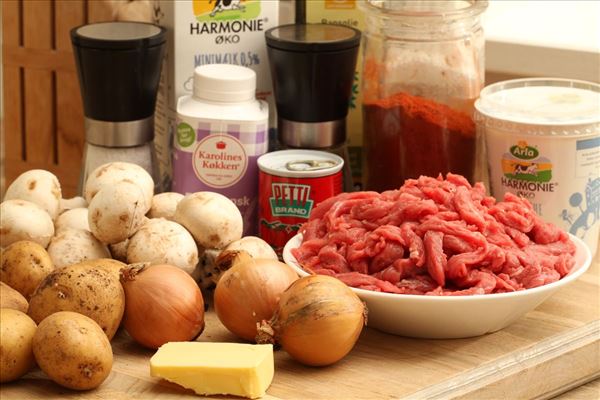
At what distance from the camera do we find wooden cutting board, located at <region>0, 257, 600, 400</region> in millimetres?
1133

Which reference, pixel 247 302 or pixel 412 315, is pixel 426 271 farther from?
pixel 247 302

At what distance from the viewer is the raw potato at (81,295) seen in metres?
1.16

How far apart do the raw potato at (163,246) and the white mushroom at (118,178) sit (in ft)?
0.23

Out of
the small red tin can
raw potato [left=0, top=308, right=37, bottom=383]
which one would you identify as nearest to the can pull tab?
the small red tin can

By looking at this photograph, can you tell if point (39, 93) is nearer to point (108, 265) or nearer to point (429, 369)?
point (108, 265)

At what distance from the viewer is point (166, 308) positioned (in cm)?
120

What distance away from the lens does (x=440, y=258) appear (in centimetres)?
123

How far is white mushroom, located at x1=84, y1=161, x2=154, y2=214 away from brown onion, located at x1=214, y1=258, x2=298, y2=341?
217mm

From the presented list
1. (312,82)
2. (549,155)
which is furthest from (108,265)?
(549,155)

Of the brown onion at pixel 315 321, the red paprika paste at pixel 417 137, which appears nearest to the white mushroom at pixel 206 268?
the brown onion at pixel 315 321

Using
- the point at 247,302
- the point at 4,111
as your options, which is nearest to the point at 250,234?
the point at 247,302

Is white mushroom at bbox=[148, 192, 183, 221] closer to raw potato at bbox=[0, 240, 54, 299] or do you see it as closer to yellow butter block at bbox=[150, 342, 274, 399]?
raw potato at bbox=[0, 240, 54, 299]

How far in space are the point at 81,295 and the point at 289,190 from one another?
0.38 m

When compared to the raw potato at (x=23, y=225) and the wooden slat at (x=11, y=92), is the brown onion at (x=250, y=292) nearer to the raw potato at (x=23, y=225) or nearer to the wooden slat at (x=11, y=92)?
the raw potato at (x=23, y=225)
